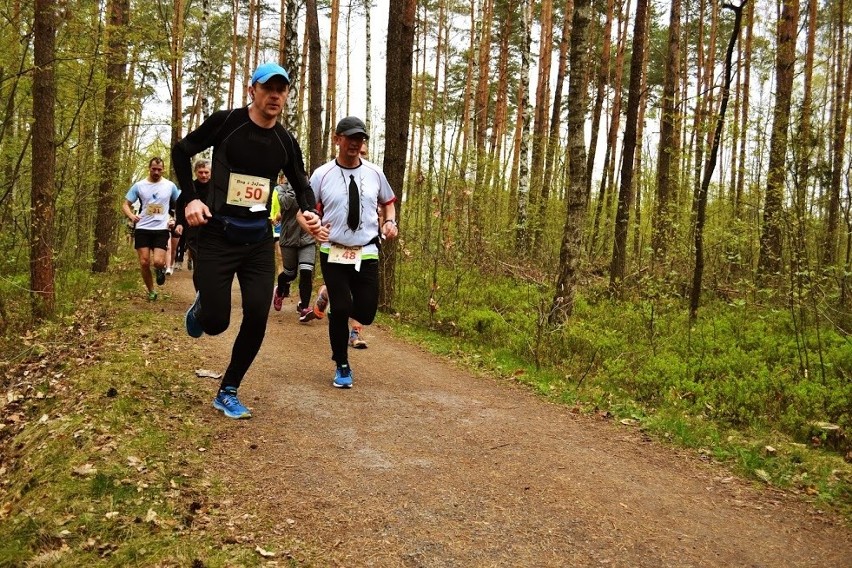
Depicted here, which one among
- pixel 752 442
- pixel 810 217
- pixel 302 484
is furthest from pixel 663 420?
pixel 810 217

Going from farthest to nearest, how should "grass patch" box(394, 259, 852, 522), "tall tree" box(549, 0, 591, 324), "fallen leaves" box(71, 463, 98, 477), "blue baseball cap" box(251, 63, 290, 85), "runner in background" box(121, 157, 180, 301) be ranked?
"runner in background" box(121, 157, 180, 301), "tall tree" box(549, 0, 591, 324), "grass patch" box(394, 259, 852, 522), "blue baseball cap" box(251, 63, 290, 85), "fallen leaves" box(71, 463, 98, 477)

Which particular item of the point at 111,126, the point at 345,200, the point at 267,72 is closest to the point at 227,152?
the point at 267,72

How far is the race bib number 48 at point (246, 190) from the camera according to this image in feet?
13.9

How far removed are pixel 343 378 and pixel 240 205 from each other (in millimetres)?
1973

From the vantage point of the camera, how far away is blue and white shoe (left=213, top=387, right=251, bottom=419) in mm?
4535

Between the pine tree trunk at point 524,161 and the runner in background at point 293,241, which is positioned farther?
the pine tree trunk at point 524,161

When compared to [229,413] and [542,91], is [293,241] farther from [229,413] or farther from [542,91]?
[542,91]

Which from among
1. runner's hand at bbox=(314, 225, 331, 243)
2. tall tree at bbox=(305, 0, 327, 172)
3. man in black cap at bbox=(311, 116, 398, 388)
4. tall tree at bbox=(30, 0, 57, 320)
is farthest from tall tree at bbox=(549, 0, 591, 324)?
tall tree at bbox=(305, 0, 327, 172)

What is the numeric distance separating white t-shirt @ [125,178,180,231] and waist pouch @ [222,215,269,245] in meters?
5.83

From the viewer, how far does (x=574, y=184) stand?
8086mm

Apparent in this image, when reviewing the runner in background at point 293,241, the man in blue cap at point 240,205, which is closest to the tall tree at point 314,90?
the runner in background at point 293,241

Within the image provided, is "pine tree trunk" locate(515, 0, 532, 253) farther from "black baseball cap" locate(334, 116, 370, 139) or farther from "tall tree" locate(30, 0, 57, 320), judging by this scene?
"black baseball cap" locate(334, 116, 370, 139)

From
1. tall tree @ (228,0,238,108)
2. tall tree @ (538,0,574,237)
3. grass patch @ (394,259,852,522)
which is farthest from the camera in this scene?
tall tree @ (228,0,238,108)

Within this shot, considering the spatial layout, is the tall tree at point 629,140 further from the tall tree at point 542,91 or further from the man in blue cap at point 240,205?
the man in blue cap at point 240,205
